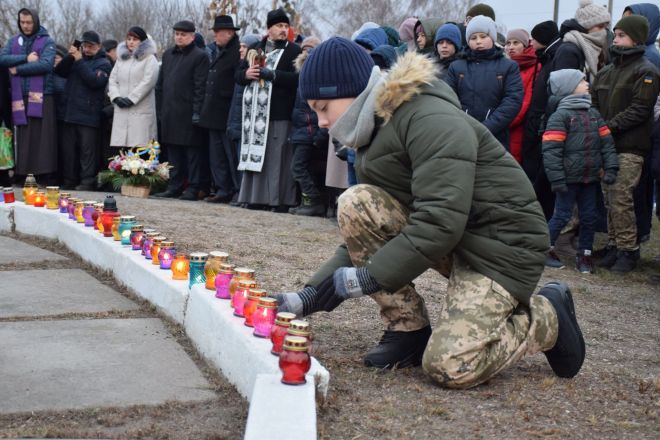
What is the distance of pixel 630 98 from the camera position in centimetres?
664

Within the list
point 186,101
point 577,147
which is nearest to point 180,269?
point 577,147

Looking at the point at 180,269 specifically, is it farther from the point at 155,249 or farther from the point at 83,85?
the point at 83,85

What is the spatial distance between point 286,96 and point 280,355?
6.35m

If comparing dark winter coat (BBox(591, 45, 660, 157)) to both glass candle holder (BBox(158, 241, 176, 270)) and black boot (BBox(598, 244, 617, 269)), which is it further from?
glass candle holder (BBox(158, 241, 176, 270))

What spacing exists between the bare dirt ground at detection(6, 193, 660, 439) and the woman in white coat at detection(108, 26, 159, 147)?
4476mm

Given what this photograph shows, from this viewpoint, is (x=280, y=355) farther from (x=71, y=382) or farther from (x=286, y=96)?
(x=286, y=96)

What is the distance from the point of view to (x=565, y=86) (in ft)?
21.9

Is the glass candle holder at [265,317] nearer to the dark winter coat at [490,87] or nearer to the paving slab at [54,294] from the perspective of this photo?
the paving slab at [54,294]

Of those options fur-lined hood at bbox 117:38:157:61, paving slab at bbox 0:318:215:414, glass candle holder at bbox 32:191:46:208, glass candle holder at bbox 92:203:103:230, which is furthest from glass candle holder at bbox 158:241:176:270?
fur-lined hood at bbox 117:38:157:61

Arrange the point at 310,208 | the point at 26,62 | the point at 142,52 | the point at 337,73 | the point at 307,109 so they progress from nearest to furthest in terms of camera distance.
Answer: the point at 337,73
the point at 307,109
the point at 310,208
the point at 26,62
the point at 142,52

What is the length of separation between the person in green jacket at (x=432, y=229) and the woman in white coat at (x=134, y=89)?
22.7ft

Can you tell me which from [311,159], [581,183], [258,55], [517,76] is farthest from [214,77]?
[581,183]

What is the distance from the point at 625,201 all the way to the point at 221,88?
450 cm

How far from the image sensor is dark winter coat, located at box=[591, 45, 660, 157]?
6.53 metres
